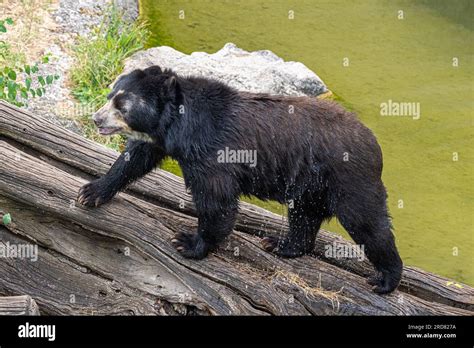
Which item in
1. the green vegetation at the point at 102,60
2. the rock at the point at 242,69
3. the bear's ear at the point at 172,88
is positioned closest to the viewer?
the bear's ear at the point at 172,88

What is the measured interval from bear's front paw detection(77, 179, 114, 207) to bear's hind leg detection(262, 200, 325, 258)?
1220mm

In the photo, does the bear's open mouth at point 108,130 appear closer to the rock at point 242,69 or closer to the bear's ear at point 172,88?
the bear's ear at point 172,88

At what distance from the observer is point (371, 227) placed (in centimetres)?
651

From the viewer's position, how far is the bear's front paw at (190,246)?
665 centimetres

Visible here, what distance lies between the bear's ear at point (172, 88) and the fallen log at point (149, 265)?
0.91 meters

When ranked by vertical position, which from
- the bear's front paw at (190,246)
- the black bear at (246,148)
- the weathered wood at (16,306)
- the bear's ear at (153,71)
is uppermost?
the bear's ear at (153,71)

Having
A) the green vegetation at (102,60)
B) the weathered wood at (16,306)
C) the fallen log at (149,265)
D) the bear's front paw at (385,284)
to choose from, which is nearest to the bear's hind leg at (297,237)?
the fallen log at (149,265)

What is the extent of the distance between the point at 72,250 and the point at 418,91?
6.49 metres

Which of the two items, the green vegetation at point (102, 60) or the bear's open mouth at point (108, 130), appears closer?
the bear's open mouth at point (108, 130)

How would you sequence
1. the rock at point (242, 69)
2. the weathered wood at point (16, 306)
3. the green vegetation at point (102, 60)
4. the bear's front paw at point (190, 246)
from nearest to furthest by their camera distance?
1. the weathered wood at point (16, 306)
2. the bear's front paw at point (190, 246)
3. the green vegetation at point (102, 60)
4. the rock at point (242, 69)

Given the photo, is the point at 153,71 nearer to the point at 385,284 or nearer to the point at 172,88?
the point at 172,88

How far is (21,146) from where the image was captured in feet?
23.9

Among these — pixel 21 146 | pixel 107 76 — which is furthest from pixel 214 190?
pixel 107 76

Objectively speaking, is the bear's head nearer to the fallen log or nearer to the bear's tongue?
the bear's tongue
